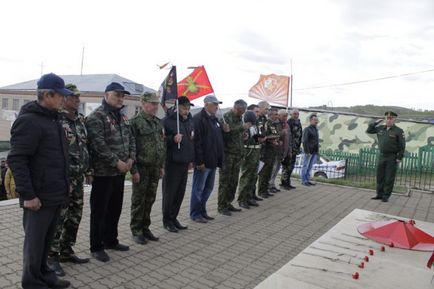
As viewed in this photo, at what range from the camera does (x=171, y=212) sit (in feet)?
18.5

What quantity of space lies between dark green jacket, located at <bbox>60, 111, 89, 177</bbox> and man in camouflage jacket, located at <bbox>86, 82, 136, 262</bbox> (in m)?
0.17

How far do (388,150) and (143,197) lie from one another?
6273 mm

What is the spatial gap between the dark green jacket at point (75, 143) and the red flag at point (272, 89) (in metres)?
12.1

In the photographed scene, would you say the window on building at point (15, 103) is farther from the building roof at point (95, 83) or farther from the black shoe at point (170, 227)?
the black shoe at point (170, 227)

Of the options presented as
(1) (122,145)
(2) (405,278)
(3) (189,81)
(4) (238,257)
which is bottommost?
(4) (238,257)

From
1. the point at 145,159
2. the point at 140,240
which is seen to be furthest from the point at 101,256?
the point at 145,159

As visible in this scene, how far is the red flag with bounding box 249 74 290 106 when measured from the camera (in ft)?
51.2

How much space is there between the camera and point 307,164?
1055cm

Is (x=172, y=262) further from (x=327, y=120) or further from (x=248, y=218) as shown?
(x=327, y=120)

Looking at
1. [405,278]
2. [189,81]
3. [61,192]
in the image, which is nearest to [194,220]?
[189,81]

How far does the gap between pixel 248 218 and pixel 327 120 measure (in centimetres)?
1649

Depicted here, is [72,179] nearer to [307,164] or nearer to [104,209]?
[104,209]

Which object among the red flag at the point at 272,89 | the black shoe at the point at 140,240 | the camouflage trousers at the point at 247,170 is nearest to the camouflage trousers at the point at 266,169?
the camouflage trousers at the point at 247,170

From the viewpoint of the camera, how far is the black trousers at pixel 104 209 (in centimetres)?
426
